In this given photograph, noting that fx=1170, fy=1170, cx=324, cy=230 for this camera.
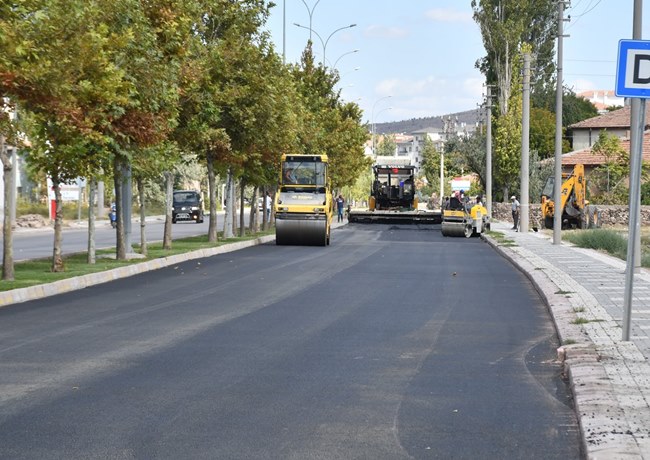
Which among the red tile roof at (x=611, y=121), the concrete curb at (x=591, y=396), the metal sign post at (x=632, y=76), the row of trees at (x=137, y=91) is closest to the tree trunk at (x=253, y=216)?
the row of trees at (x=137, y=91)

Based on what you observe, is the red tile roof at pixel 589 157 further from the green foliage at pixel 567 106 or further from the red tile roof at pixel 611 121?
the green foliage at pixel 567 106

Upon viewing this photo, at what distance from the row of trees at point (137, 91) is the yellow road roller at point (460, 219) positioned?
7386 mm

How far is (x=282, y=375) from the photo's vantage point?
10.8m

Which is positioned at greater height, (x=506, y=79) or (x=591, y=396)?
(x=506, y=79)

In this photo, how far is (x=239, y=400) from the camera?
31.0 feet

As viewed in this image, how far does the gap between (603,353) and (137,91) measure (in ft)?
49.4

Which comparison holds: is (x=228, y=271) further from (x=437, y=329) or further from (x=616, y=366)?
(x=616, y=366)

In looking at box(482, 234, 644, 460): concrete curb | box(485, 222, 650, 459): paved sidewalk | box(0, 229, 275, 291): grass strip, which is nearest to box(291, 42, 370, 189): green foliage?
box(0, 229, 275, 291): grass strip

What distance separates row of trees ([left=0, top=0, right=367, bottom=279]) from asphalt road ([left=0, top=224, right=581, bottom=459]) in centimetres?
345

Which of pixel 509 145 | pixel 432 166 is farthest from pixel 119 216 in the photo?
pixel 432 166

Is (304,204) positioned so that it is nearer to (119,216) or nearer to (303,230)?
(303,230)

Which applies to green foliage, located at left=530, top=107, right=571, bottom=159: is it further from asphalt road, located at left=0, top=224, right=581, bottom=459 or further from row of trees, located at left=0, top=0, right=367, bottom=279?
asphalt road, located at left=0, top=224, right=581, bottom=459

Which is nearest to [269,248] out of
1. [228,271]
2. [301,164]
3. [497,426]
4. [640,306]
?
[301,164]

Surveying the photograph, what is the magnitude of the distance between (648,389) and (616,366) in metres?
1.28
